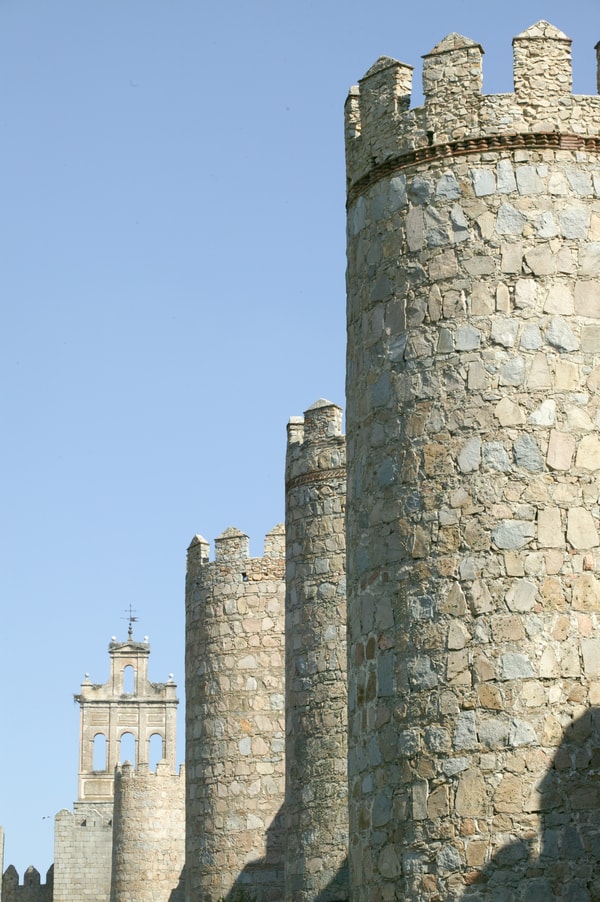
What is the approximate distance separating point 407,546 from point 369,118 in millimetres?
2722

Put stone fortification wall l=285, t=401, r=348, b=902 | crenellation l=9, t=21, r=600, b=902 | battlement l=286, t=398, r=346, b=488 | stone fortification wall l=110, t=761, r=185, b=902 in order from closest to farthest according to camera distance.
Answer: crenellation l=9, t=21, r=600, b=902 → stone fortification wall l=285, t=401, r=348, b=902 → battlement l=286, t=398, r=346, b=488 → stone fortification wall l=110, t=761, r=185, b=902

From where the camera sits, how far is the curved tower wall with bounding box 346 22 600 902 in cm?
961

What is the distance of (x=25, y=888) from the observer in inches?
1714

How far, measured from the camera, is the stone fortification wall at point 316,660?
16.7 meters

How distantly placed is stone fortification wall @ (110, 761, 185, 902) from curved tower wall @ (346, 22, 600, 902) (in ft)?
79.2

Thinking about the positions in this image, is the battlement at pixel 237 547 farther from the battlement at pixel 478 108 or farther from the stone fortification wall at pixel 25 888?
the stone fortification wall at pixel 25 888

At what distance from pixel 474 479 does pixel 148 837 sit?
995 inches

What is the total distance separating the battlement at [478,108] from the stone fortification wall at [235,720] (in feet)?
35.3

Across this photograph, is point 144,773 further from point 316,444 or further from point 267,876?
point 316,444

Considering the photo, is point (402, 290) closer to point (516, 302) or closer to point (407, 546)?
point (516, 302)

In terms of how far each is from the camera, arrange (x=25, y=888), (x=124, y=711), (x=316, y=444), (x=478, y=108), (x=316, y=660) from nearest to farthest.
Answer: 1. (x=478, y=108)
2. (x=316, y=660)
3. (x=316, y=444)
4. (x=25, y=888)
5. (x=124, y=711)

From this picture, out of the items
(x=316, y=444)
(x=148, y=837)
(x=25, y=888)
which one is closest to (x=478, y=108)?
(x=316, y=444)

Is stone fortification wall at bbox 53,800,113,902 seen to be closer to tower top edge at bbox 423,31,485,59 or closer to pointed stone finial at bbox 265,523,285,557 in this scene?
pointed stone finial at bbox 265,523,285,557

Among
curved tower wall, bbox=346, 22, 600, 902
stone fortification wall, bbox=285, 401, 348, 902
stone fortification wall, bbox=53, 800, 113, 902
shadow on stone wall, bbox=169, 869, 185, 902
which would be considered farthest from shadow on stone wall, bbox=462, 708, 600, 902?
stone fortification wall, bbox=53, 800, 113, 902
